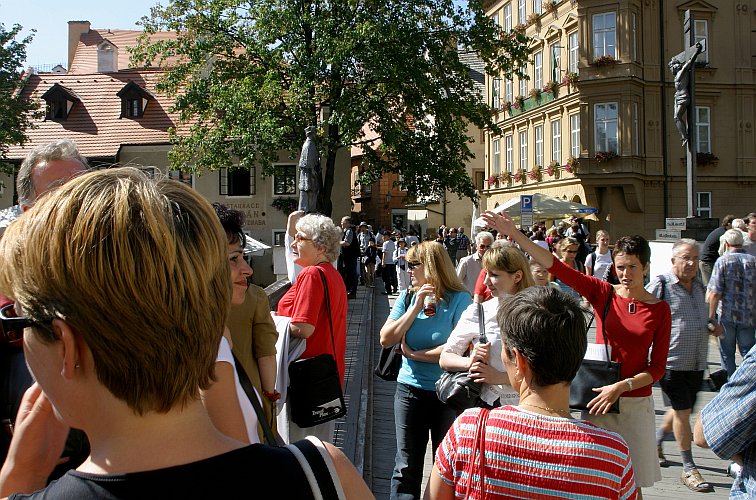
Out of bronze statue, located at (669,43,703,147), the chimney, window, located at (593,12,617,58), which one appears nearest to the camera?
bronze statue, located at (669,43,703,147)

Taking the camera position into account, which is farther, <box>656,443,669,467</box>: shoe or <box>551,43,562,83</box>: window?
<box>551,43,562,83</box>: window

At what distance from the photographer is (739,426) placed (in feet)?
8.05

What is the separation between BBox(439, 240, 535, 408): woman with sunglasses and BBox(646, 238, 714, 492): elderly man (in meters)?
2.04

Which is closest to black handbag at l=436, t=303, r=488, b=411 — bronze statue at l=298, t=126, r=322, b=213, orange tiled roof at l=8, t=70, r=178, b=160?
bronze statue at l=298, t=126, r=322, b=213

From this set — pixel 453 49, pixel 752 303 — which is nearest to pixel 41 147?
pixel 752 303

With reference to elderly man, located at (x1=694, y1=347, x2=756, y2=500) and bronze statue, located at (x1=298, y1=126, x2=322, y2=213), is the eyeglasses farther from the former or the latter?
bronze statue, located at (x1=298, y1=126, x2=322, y2=213)

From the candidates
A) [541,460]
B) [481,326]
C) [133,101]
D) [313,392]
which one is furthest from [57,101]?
[541,460]

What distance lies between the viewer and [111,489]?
3.88 ft

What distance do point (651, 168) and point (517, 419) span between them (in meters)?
34.9

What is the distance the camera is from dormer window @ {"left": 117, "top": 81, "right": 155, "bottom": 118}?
38938 millimetres

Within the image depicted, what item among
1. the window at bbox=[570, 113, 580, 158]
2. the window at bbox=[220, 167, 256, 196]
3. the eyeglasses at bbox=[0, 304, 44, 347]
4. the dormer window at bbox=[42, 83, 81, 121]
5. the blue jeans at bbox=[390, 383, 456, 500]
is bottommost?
the blue jeans at bbox=[390, 383, 456, 500]

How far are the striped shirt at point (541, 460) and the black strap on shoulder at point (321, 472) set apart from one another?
1.17 metres

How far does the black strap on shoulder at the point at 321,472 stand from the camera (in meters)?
1.24

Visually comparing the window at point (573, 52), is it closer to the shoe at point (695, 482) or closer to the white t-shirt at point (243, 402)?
the shoe at point (695, 482)
